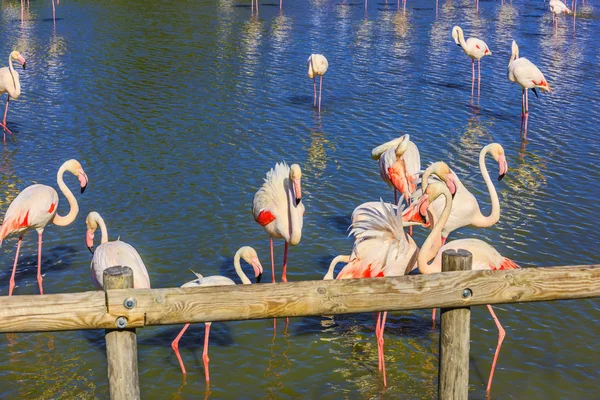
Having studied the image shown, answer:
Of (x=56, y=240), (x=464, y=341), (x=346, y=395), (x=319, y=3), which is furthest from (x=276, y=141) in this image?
(x=319, y=3)

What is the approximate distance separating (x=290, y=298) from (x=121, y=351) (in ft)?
2.46

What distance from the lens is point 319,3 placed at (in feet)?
76.3

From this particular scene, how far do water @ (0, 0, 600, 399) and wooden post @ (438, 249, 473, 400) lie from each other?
160cm

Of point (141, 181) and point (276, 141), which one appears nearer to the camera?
point (141, 181)

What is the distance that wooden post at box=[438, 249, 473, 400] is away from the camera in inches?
149

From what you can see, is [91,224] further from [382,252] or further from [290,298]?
[290,298]

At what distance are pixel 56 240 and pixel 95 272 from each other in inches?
83.2

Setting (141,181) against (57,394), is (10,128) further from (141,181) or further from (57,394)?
(57,394)

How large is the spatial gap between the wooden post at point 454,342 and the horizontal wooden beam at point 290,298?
105mm

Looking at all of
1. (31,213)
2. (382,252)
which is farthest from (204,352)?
(31,213)

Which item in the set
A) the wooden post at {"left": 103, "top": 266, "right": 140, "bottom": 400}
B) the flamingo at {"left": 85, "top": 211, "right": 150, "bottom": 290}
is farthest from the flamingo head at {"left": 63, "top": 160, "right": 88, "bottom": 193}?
the wooden post at {"left": 103, "top": 266, "right": 140, "bottom": 400}

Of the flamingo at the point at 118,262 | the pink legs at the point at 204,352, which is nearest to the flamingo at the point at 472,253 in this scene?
the pink legs at the point at 204,352

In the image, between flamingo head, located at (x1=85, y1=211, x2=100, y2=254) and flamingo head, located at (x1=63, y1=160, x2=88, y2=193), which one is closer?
A: flamingo head, located at (x1=85, y1=211, x2=100, y2=254)

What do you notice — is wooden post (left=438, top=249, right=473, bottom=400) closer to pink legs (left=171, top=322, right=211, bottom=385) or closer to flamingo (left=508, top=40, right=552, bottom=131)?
pink legs (left=171, top=322, right=211, bottom=385)
